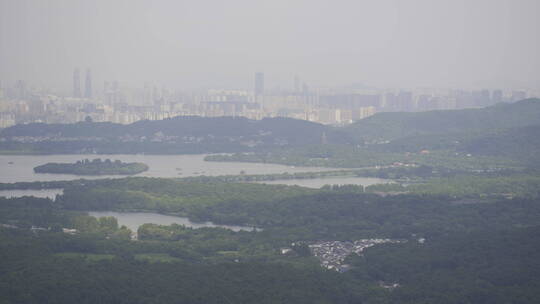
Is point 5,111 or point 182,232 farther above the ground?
point 5,111

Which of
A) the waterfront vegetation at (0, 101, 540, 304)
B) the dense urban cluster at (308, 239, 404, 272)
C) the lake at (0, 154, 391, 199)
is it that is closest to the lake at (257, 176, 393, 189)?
the lake at (0, 154, 391, 199)

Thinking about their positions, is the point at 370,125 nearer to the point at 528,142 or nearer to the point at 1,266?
the point at 528,142

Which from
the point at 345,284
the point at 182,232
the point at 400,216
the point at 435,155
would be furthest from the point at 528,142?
the point at 345,284

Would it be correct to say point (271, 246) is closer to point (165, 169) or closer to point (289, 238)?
point (289, 238)

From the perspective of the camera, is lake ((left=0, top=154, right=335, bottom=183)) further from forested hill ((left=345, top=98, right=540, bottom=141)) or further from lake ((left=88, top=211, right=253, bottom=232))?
forested hill ((left=345, top=98, right=540, bottom=141))

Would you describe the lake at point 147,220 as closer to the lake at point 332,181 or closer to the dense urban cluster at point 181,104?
the lake at point 332,181
